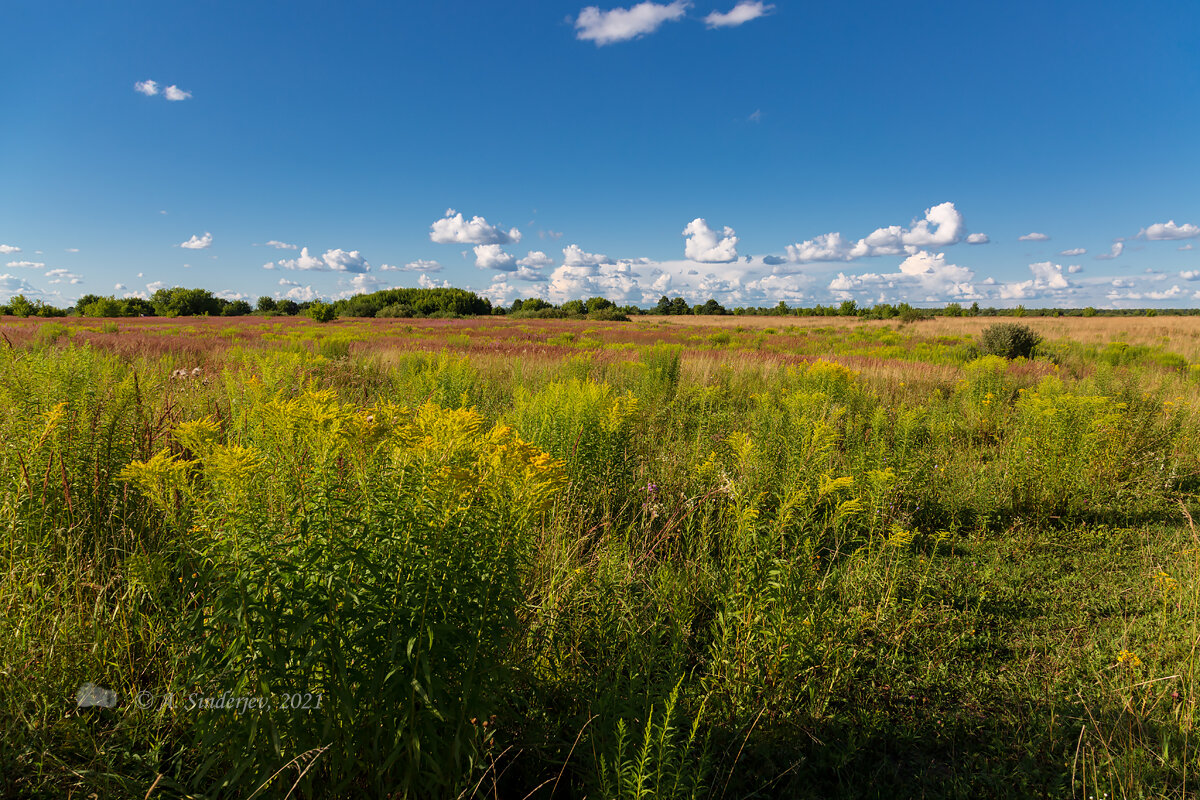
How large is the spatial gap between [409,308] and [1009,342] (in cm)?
5045

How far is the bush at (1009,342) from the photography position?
16016 millimetres

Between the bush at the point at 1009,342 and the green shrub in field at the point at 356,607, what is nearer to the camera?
the green shrub in field at the point at 356,607

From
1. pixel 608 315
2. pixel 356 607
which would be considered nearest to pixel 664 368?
pixel 356 607

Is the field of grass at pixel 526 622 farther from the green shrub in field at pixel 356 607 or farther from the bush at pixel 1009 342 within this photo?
the bush at pixel 1009 342

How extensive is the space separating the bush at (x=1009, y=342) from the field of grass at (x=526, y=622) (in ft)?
45.9

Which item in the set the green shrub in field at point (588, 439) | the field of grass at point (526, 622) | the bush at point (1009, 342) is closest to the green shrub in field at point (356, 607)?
the field of grass at point (526, 622)

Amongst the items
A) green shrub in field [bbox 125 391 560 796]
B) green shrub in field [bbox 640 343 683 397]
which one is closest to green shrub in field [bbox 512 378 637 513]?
green shrub in field [bbox 125 391 560 796]

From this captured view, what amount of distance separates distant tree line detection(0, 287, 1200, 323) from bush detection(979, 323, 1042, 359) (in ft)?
90.0

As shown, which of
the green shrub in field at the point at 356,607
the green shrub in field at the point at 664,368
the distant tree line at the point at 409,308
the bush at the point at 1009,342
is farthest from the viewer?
the distant tree line at the point at 409,308

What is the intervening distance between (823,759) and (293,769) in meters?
2.01

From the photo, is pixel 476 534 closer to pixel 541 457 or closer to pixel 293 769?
pixel 541 457

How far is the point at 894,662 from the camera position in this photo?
2.74 m

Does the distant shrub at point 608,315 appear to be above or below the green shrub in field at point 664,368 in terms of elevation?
above

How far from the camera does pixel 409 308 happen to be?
175 ft
